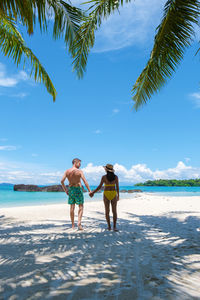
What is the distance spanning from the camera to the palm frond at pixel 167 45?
15.8 feet

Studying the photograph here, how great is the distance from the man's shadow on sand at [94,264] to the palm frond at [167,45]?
3799 millimetres

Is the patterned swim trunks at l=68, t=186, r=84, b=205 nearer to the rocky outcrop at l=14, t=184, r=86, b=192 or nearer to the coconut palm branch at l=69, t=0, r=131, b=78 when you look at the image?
the coconut palm branch at l=69, t=0, r=131, b=78

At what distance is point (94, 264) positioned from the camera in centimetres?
298

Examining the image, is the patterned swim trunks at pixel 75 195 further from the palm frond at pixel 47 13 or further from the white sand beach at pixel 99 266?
the palm frond at pixel 47 13

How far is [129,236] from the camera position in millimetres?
4762

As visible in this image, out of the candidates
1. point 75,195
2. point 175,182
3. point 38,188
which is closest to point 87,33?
point 75,195

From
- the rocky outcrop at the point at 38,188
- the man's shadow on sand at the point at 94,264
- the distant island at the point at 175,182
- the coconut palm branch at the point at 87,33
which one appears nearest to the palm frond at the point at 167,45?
the coconut palm branch at the point at 87,33

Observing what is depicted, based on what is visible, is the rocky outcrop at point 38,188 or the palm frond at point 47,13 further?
the rocky outcrop at point 38,188

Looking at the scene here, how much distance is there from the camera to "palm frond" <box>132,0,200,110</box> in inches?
189

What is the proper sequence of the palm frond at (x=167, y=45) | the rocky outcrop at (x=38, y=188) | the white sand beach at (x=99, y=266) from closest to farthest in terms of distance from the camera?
the white sand beach at (x=99, y=266), the palm frond at (x=167, y=45), the rocky outcrop at (x=38, y=188)

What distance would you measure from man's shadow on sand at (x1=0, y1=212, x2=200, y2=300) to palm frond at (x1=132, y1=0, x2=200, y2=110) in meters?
3.80

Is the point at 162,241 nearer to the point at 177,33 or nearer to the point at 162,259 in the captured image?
the point at 162,259

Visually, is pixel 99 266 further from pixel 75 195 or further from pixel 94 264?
pixel 75 195

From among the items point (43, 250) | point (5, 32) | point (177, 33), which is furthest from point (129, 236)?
point (5, 32)
